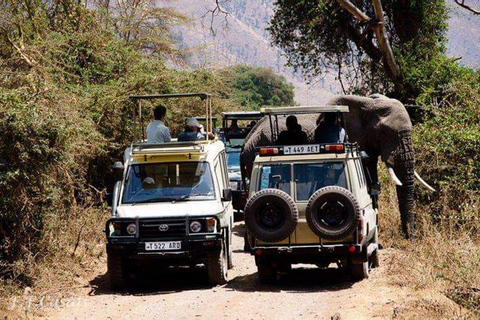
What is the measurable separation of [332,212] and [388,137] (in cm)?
534

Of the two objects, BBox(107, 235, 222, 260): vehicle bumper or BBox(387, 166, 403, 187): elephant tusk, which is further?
BBox(387, 166, 403, 187): elephant tusk

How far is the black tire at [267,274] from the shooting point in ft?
42.6

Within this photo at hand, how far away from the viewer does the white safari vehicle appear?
1308cm

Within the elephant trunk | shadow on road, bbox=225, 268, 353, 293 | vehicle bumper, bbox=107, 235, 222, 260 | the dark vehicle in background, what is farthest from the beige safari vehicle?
the dark vehicle in background

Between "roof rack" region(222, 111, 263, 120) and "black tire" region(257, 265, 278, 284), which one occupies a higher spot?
"roof rack" region(222, 111, 263, 120)

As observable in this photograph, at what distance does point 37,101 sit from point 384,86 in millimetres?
15517

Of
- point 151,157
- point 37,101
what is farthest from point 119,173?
point 37,101

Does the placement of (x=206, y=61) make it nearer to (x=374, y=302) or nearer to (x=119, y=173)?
(x=119, y=173)

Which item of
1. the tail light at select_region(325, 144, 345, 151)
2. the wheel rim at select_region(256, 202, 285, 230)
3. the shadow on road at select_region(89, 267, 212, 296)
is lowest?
the shadow on road at select_region(89, 267, 212, 296)

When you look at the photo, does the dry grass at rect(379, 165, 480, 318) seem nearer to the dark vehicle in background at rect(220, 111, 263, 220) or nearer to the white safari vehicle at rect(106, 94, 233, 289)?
the white safari vehicle at rect(106, 94, 233, 289)

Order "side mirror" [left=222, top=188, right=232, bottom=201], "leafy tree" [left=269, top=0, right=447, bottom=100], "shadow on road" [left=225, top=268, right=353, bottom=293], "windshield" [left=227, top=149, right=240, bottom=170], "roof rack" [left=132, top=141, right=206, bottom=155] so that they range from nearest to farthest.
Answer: "shadow on road" [left=225, top=268, right=353, bottom=293], "side mirror" [left=222, top=188, right=232, bottom=201], "roof rack" [left=132, top=141, right=206, bottom=155], "windshield" [left=227, top=149, right=240, bottom=170], "leafy tree" [left=269, top=0, right=447, bottom=100]

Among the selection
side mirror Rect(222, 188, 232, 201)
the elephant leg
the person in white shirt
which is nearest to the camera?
side mirror Rect(222, 188, 232, 201)

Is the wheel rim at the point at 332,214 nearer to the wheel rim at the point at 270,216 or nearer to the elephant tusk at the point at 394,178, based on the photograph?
the wheel rim at the point at 270,216

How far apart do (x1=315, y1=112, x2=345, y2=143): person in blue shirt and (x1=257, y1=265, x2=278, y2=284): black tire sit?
115 inches
